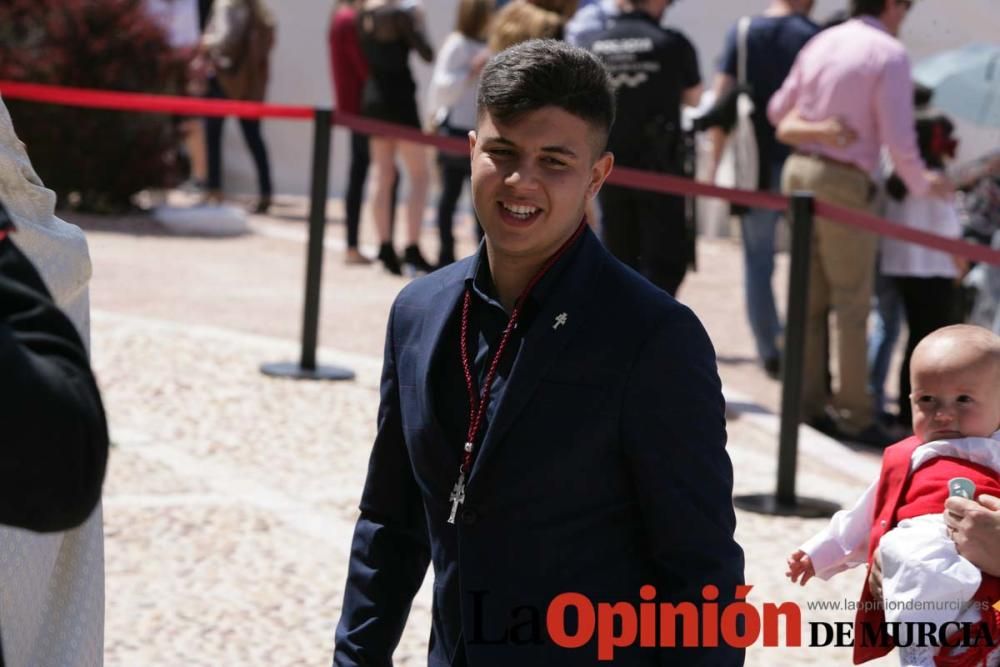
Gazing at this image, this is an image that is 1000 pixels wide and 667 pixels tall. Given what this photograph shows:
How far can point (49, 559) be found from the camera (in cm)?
276

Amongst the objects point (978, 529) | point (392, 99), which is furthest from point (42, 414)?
point (392, 99)

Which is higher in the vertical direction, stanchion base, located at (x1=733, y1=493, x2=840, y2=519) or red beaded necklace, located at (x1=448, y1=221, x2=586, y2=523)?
red beaded necklace, located at (x1=448, y1=221, x2=586, y2=523)

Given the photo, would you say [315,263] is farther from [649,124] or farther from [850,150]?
[850,150]

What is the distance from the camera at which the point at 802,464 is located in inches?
290

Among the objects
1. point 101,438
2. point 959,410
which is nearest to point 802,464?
point 959,410

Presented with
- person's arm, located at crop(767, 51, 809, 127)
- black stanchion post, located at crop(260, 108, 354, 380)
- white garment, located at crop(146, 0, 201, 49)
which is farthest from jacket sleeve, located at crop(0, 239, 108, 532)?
white garment, located at crop(146, 0, 201, 49)

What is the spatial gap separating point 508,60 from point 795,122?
546 cm

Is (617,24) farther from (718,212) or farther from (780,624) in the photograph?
(718,212)

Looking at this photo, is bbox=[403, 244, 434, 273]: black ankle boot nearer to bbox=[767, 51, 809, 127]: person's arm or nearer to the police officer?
the police officer

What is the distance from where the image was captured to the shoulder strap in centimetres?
884

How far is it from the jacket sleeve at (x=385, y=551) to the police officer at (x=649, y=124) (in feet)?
17.2

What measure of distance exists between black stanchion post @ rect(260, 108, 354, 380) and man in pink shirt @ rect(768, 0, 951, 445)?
2.01 m

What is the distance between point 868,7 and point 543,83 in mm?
5455

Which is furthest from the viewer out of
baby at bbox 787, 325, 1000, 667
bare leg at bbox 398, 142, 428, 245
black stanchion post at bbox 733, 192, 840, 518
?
bare leg at bbox 398, 142, 428, 245
